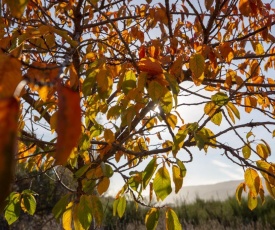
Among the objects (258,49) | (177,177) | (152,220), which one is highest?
(258,49)

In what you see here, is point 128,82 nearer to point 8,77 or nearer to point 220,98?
point 220,98

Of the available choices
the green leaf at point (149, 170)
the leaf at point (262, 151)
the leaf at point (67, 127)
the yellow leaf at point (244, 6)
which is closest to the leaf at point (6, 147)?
the leaf at point (67, 127)

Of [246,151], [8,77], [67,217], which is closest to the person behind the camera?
[8,77]

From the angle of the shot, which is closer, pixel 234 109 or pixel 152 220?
pixel 234 109

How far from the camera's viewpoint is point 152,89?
1521 mm

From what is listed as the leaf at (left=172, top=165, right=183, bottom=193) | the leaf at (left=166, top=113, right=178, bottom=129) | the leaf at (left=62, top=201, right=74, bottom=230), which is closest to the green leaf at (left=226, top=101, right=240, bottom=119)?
the leaf at (left=166, top=113, right=178, bottom=129)

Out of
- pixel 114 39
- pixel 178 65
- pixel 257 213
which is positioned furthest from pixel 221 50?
pixel 257 213

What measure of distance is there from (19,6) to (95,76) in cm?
76

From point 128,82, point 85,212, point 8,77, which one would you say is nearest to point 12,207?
point 85,212

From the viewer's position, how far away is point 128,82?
1.74m

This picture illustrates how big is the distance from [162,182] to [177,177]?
0.11 metres

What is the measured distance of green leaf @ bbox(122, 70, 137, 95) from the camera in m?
1.72

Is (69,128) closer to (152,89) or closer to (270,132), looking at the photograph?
(152,89)

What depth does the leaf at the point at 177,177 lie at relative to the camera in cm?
196
